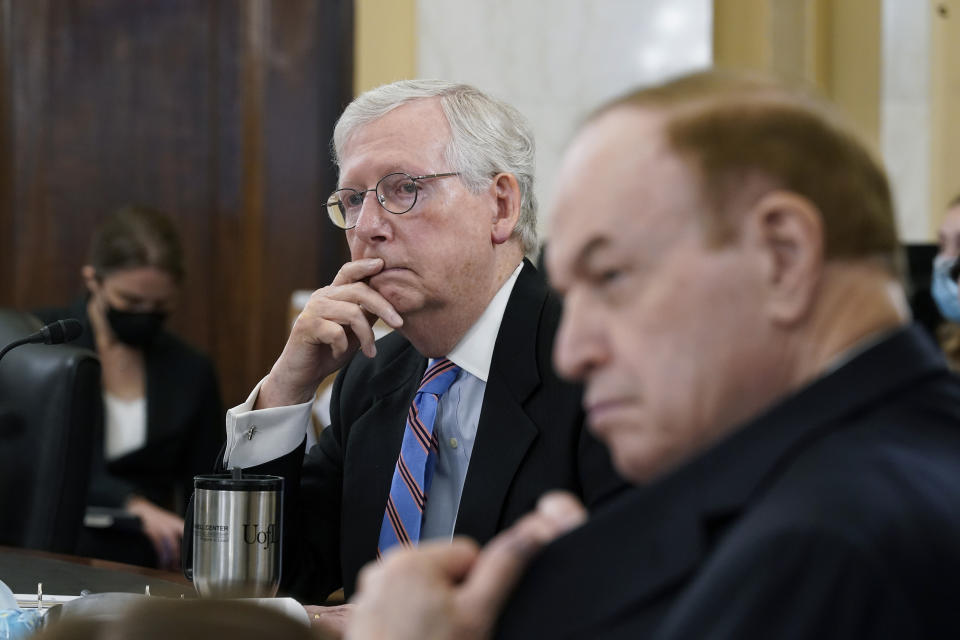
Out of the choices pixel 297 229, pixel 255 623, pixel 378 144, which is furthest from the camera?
pixel 297 229

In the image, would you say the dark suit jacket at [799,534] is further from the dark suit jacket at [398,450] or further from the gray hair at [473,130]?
the gray hair at [473,130]

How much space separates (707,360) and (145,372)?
3516 millimetres

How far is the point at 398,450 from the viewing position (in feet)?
6.91

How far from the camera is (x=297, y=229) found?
489 cm

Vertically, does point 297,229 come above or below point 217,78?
below

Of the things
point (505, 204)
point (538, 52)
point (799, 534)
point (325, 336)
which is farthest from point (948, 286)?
point (799, 534)

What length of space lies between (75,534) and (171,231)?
5.73 ft

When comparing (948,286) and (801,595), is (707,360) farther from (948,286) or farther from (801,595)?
(948,286)

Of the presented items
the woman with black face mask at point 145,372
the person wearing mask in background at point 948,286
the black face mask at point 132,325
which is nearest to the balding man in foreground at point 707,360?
the person wearing mask in background at point 948,286

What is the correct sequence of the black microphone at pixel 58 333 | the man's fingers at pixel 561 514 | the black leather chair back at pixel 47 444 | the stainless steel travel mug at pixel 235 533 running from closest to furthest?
the man's fingers at pixel 561 514 < the stainless steel travel mug at pixel 235 533 < the black microphone at pixel 58 333 < the black leather chair back at pixel 47 444

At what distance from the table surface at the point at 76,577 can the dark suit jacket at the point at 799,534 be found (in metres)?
1.13

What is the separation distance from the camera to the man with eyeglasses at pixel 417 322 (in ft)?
6.58

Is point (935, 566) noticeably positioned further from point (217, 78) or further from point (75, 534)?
point (217, 78)

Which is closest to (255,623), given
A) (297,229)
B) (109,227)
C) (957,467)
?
(957,467)
